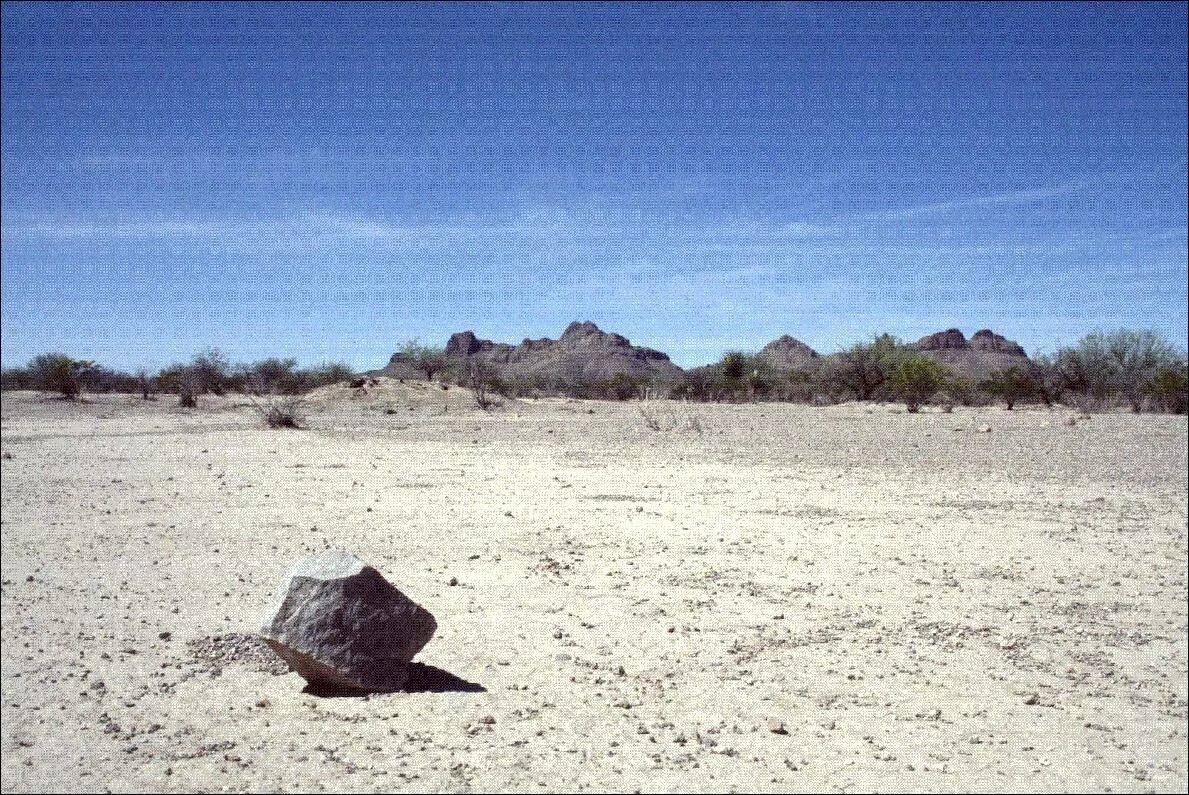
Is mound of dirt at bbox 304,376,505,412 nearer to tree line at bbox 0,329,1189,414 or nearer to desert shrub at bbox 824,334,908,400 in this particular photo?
tree line at bbox 0,329,1189,414

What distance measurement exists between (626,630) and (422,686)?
1662 mm

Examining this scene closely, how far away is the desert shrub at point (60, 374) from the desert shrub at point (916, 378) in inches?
1465

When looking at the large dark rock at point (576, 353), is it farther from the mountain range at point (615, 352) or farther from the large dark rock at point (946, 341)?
the large dark rock at point (946, 341)

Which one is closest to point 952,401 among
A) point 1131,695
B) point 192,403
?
point 192,403

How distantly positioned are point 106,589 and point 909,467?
12364 millimetres

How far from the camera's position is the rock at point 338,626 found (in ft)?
15.8

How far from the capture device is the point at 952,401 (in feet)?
141

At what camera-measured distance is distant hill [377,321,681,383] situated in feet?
361

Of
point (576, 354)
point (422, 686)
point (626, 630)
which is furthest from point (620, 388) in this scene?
point (576, 354)

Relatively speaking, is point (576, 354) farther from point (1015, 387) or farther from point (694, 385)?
point (1015, 387)

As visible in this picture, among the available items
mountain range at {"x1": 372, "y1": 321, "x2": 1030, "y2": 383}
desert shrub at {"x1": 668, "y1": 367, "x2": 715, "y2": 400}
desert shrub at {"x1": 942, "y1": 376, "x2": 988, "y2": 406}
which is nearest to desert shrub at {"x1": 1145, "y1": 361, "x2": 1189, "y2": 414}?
desert shrub at {"x1": 942, "y1": 376, "x2": 988, "y2": 406}

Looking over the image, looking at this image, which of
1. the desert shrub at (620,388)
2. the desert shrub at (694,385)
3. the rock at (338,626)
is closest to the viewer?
the rock at (338,626)

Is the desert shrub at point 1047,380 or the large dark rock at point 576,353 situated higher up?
the large dark rock at point 576,353

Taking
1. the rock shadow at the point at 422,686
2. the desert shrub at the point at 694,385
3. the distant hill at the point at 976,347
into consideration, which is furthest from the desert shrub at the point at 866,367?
the distant hill at the point at 976,347
